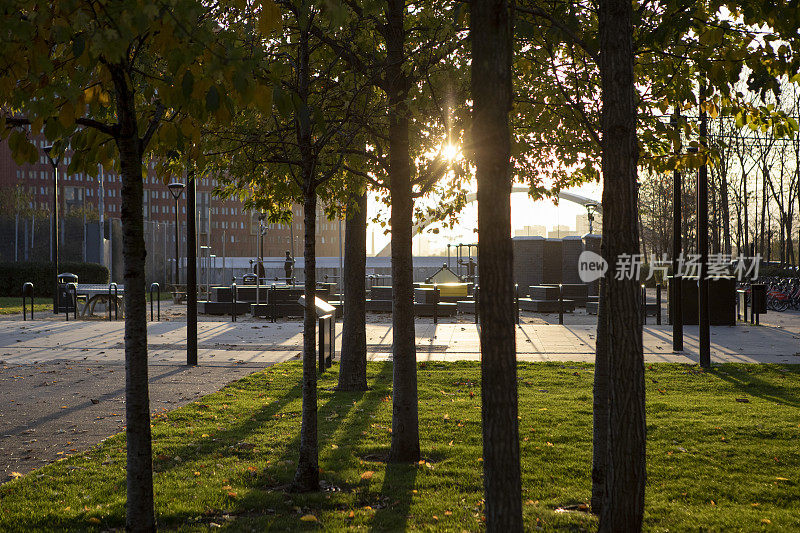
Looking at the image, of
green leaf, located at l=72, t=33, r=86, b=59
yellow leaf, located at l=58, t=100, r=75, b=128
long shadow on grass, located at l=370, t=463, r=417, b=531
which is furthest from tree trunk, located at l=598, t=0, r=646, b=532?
yellow leaf, located at l=58, t=100, r=75, b=128

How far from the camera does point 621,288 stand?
12.9 ft

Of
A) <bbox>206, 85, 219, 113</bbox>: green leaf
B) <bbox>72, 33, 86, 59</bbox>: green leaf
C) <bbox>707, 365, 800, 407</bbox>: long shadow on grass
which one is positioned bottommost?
<bbox>707, 365, 800, 407</bbox>: long shadow on grass

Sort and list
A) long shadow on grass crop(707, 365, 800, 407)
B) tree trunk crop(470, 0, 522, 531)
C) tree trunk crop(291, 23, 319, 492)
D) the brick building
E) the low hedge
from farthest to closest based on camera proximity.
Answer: the brick building, the low hedge, long shadow on grass crop(707, 365, 800, 407), tree trunk crop(291, 23, 319, 492), tree trunk crop(470, 0, 522, 531)

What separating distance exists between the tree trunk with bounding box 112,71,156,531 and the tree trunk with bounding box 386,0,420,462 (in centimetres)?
284

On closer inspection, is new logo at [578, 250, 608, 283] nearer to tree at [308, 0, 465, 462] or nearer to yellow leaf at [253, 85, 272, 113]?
tree at [308, 0, 465, 462]

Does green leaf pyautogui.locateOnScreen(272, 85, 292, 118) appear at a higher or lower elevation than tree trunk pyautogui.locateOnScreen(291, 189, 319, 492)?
higher

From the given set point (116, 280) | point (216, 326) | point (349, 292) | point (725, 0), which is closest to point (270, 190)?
point (349, 292)

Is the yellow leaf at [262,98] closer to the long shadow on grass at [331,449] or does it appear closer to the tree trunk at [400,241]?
the long shadow on grass at [331,449]

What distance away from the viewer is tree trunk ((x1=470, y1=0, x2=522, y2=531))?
3.39m

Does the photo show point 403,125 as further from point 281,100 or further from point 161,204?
point 161,204

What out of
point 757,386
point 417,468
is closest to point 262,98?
point 417,468

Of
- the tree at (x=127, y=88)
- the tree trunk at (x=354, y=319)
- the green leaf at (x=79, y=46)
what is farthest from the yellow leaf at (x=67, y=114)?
the tree trunk at (x=354, y=319)

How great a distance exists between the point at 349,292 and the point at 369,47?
369 centimetres

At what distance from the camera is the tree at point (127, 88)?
314cm
